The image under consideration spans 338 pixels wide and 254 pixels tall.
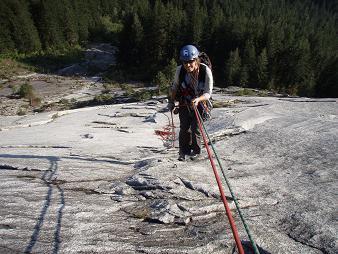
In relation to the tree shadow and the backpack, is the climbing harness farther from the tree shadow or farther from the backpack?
the tree shadow

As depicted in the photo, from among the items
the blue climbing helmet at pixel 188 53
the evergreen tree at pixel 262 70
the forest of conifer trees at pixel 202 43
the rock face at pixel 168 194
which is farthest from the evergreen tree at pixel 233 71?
the blue climbing helmet at pixel 188 53

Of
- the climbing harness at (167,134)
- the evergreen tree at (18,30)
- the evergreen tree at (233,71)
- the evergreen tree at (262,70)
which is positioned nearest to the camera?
the climbing harness at (167,134)

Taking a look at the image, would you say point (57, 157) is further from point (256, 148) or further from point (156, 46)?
point (156, 46)

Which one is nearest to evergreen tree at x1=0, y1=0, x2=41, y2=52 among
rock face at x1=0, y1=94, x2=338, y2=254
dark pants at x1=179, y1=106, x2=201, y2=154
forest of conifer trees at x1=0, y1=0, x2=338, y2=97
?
forest of conifer trees at x1=0, y1=0, x2=338, y2=97

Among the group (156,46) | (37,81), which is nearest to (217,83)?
(156,46)

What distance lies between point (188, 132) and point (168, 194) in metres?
2.57

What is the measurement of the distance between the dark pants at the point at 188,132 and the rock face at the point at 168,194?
1.26ft

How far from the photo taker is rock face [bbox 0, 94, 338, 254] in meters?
4.45

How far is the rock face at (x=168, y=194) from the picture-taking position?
4.45 metres

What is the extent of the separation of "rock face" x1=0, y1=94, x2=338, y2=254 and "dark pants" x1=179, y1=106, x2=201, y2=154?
0.39 metres

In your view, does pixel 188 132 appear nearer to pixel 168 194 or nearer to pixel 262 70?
pixel 168 194

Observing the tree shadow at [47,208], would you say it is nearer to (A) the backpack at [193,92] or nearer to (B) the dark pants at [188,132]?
(B) the dark pants at [188,132]

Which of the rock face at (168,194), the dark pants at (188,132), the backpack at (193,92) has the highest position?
the backpack at (193,92)

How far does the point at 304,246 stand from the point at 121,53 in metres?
72.4
